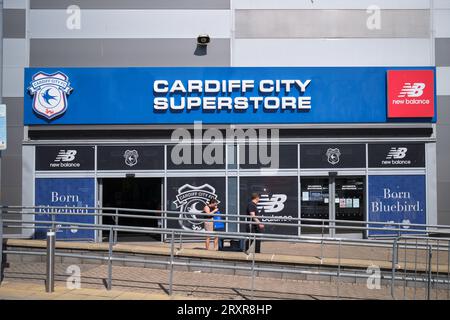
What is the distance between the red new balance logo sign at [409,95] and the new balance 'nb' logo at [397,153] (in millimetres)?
1054

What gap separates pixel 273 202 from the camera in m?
15.3

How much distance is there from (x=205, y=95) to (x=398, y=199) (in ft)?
22.9

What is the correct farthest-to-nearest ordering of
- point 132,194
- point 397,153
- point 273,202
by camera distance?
point 132,194
point 397,153
point 273,202

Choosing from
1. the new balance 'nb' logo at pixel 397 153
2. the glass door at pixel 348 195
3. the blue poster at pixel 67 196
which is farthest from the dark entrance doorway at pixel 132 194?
the new balance 'nb' logo at pixel 397 153

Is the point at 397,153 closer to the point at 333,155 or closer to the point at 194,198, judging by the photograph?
the point at 333,155

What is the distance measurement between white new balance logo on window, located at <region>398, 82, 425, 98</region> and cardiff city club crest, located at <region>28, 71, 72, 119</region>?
1051 centimetres

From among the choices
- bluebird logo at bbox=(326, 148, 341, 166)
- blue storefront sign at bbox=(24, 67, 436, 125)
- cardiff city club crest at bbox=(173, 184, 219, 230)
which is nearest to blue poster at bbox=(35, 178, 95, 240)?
blue storefront sign at bbox=(24, 67, 436, 125)

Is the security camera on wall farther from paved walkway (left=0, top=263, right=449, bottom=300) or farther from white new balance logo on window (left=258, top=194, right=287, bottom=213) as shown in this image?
paved walkway (left=0, top=263, right=449, bottom=300)

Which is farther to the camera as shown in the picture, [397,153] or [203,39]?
[397,153]

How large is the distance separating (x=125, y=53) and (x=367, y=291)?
10.2m

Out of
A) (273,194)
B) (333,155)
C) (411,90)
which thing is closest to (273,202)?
(273,194)
